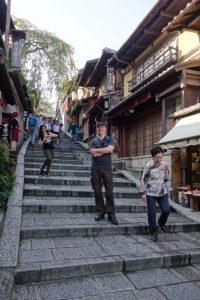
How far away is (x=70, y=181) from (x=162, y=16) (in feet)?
30.1

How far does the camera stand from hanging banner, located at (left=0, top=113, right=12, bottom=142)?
1065cm

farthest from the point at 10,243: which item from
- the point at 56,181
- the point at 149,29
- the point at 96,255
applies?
the point at 149,29

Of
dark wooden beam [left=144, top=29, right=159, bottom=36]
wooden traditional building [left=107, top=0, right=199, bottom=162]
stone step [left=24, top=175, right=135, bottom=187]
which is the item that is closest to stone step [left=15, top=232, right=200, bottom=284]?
stone step [left=24, top=175, right=135, bottom=187]

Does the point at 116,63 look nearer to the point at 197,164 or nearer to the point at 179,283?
the point at 197,164

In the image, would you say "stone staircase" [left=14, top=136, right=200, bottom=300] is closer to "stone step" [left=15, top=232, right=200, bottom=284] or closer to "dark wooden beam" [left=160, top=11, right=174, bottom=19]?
"stone step" [left=15, top=232, right=200, bottom=284]

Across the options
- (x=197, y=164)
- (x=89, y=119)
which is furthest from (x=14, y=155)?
(x=89, y=119)

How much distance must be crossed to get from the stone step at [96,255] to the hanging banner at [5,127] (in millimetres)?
7739

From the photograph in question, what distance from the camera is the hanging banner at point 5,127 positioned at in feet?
34.9

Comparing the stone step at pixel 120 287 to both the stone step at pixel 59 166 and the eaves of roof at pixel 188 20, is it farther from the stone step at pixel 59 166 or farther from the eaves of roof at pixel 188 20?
the eaves of roof at pixel 188 20

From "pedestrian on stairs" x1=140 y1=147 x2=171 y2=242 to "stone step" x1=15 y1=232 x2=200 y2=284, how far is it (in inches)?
20.6

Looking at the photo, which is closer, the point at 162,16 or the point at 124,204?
the point at 124,204

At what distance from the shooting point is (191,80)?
870 centimetres

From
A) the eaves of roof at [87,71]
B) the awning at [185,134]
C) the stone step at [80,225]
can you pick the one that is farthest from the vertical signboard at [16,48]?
the stone step at [80,225]

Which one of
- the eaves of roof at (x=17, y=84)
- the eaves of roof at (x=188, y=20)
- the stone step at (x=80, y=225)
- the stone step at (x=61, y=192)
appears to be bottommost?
the stone step at (x=80, y=225)
